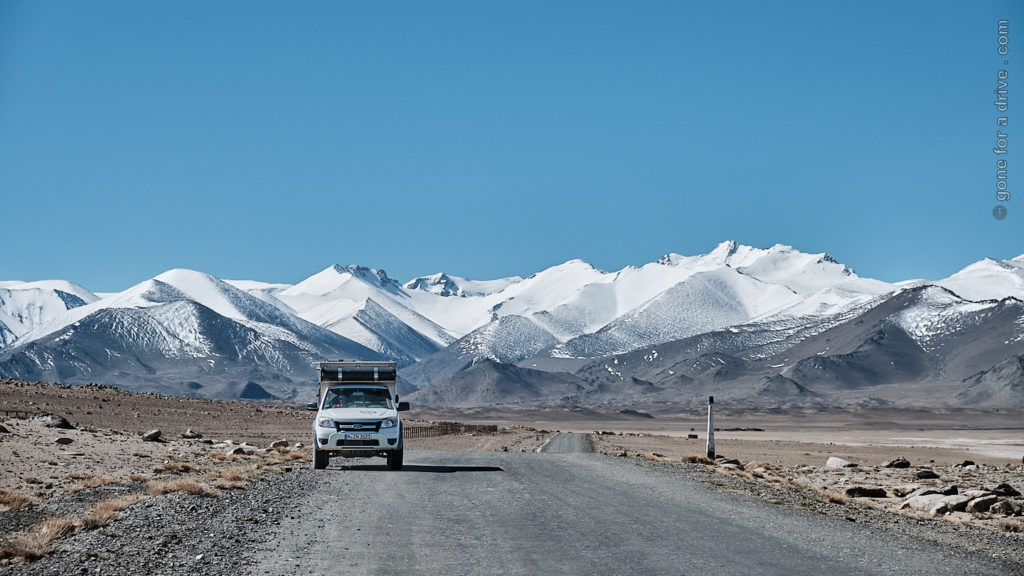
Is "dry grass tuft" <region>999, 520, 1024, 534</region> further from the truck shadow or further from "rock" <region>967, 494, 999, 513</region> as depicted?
the truck shadow

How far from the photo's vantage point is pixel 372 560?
13.1 m

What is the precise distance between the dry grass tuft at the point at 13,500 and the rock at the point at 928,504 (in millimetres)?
18191

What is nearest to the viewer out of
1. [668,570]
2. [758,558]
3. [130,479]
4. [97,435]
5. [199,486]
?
[668,570]

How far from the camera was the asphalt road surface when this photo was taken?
12.9 m

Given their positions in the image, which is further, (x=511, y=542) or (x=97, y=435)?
(x=97, y=435)

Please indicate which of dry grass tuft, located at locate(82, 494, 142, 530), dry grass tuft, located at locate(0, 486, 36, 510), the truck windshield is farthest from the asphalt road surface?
the truck windshield

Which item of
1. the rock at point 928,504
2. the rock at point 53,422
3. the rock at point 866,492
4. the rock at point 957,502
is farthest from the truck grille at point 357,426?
the rock at point 53,422

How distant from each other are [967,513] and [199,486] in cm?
1570

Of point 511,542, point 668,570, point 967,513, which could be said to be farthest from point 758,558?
point 967,513

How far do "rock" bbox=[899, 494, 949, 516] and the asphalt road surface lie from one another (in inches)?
164

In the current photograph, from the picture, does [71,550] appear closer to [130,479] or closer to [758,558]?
[758,558]

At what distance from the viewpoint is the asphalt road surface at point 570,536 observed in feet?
42.3

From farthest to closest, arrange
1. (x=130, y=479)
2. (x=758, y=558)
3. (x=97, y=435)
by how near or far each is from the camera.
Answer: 1. (x=97, y=435)
2. (x=130, y=479)
3. (x=758, y=558)

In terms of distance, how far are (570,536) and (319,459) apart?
48.2 ft
